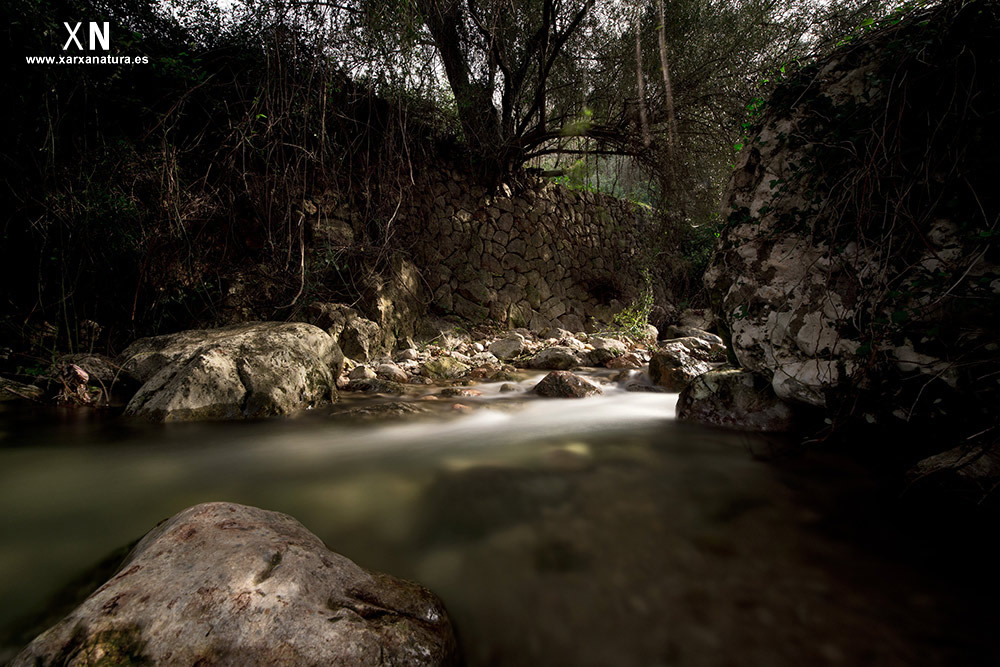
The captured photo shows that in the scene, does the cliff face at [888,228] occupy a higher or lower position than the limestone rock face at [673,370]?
higher

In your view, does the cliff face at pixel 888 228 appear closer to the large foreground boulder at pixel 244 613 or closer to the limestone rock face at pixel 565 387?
the limestone rock face at pixel 565 387

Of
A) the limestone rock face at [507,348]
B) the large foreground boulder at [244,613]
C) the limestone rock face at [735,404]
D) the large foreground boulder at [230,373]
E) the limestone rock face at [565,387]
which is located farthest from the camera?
the limestone rock face at [507,348]

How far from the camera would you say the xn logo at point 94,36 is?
3.42 meters

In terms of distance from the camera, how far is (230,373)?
284 centimetres

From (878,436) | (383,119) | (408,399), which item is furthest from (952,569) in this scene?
(383,119)

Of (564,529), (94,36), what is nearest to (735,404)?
(564,529)

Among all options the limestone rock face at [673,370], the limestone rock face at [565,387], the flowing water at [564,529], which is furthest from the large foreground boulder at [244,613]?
the limestone rock face at [673,370]

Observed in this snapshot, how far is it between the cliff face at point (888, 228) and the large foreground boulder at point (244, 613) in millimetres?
1792

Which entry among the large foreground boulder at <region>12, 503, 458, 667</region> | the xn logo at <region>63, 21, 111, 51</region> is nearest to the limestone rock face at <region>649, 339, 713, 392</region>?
the large foreground boulder at <region>12, 503, 458, 667</region>

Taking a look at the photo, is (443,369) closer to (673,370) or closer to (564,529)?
(673,370)

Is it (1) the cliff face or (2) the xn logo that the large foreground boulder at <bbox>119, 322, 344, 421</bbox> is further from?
(1) the cliff face

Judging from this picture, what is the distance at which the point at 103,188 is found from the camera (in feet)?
11.4

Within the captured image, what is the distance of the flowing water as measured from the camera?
103cm

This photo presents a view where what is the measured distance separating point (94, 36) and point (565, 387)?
511cm
